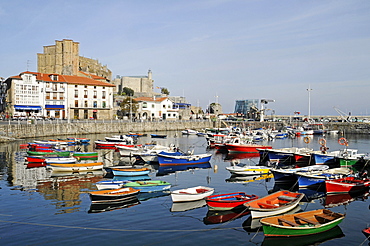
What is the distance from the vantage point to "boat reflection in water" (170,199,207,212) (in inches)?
754

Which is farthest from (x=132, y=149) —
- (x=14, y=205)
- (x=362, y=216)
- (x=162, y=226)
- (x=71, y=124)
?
(x=71, y=124)

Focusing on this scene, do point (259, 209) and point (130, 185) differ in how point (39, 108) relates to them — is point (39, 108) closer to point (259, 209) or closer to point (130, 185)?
point (130, 185)

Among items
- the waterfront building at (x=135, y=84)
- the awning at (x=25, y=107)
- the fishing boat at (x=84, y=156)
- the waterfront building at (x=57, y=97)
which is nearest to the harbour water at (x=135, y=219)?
the fishing boat at (x=84, y=156)

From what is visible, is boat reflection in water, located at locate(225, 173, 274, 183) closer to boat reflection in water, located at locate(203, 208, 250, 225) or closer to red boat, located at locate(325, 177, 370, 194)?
red boat, located at locate(325, 177, 370, 194)

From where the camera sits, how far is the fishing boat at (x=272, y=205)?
16766 mm

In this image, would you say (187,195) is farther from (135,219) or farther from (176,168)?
(176,168)

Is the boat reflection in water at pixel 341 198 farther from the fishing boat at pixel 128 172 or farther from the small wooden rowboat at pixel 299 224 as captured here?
the fishing boat at pixel 128 172

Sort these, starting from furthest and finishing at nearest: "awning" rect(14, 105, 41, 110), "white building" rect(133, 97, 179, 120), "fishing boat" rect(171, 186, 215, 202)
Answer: "white building" rect(133, 97, 179, 120) → "awning" rect(14, 105, 41, 110) → "fishing boat" rect(171, 186, 215, 202)

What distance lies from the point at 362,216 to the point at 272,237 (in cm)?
670

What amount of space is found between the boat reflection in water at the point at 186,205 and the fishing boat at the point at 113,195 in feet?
8.90

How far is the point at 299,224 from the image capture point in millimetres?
15227

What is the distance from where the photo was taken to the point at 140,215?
18.1 m

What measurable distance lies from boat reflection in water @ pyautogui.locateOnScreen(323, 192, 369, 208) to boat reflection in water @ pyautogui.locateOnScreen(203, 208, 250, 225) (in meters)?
5.81

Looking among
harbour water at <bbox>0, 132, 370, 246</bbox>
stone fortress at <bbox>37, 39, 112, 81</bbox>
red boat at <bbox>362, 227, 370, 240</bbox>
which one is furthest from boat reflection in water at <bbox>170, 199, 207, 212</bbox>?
stone fortress at <bbox>37, 39, 112, 81</bbox>
